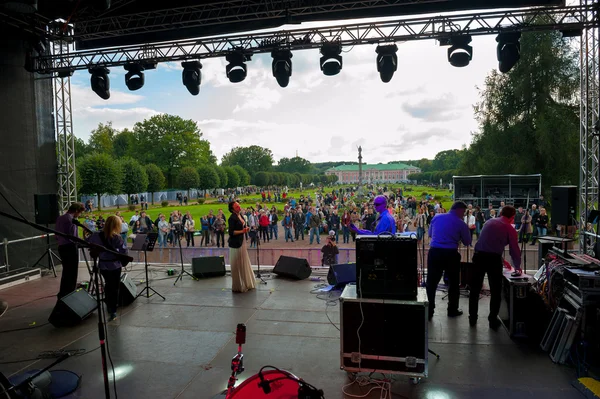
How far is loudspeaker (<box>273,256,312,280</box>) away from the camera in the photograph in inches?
340

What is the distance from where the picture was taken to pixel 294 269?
8664 mm

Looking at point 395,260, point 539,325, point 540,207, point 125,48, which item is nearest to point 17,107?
point 125,48

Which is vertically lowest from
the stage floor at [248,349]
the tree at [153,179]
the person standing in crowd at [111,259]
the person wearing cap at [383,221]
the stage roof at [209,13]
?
the stage floor at [248,349]

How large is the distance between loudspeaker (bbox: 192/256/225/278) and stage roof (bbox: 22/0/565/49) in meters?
5.38

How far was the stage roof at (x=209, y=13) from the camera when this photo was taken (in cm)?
796

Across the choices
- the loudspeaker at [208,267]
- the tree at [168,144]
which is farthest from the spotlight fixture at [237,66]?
the tree at [168,144]

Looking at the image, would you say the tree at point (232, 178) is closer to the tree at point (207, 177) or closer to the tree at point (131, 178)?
the tree at point (207, 177)

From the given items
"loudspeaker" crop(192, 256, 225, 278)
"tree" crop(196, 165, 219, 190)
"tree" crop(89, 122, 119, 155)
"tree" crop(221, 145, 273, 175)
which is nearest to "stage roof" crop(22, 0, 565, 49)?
"loudspeaker" crop(192, 256, 225, 278)

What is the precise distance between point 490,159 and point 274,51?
1907 cm

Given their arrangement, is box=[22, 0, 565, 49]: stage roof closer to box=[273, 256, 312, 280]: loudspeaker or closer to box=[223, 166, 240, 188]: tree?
box=[273, 256, 312, 280]: loudspeaker

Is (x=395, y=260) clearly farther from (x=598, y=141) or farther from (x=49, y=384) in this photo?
(x=598, y=141)

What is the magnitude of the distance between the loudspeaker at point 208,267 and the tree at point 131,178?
109 feet

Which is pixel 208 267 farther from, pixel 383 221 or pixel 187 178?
pixel 187 178

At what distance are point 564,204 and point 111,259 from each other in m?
8.09
